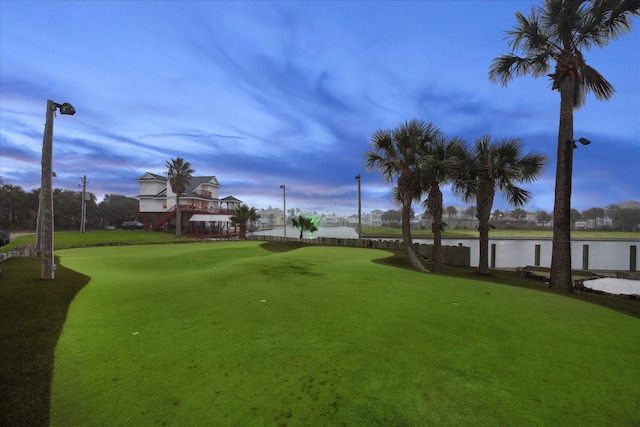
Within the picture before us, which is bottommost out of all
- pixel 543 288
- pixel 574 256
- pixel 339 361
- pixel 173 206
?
pixel 574 256

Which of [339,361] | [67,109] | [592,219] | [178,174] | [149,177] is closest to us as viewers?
[339,361]

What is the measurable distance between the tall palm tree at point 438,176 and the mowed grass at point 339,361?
8611 millimetres

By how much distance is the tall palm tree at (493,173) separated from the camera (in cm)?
1777

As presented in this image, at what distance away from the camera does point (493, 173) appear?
710 inches

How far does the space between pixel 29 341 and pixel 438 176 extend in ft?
54.8

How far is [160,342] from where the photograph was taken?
5098 millimetres

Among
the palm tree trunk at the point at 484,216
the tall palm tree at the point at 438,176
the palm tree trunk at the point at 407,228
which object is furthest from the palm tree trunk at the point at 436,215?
the palm tree trunk at the point at 484,216

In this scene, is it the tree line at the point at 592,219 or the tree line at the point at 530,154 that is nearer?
the tree line at the point at 530,154

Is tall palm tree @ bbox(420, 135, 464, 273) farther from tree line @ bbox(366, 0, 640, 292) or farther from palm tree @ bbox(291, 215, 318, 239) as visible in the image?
palm tree @ bbox(291, 215, 318, 239)

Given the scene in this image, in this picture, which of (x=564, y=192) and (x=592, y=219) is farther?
(x=592, y=219)

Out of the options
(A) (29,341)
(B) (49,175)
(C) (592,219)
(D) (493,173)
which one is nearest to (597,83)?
(D) (493,173)

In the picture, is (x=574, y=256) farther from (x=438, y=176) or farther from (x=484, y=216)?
(x=438, y=176)

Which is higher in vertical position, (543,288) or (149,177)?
(149,177)

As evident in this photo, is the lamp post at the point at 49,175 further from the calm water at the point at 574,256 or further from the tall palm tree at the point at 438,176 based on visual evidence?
the calm water at the point at 574,256
